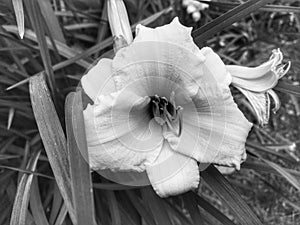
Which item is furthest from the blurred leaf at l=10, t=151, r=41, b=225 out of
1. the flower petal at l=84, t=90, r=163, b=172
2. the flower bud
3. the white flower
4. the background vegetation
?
the white flower

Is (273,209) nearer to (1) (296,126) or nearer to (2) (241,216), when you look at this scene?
(1) (296,126)

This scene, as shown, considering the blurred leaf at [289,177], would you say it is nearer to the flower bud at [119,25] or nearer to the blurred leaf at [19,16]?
the flower bud at [119,25]

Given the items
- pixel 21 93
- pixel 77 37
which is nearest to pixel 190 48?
pixel 21 93

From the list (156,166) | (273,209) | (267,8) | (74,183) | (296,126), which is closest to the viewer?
(74,183)

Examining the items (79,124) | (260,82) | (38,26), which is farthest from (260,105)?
(38,26)

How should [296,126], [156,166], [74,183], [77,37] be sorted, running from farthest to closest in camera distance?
[296,126], [77,37], [156,166], [74,183]

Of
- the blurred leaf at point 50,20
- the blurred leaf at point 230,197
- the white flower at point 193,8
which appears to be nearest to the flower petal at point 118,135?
the blurred leaf at point 230,197

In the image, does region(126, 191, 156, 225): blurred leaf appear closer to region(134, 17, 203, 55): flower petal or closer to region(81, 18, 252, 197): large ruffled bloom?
region(81, 18, 252, 197): large ruffled bloom
